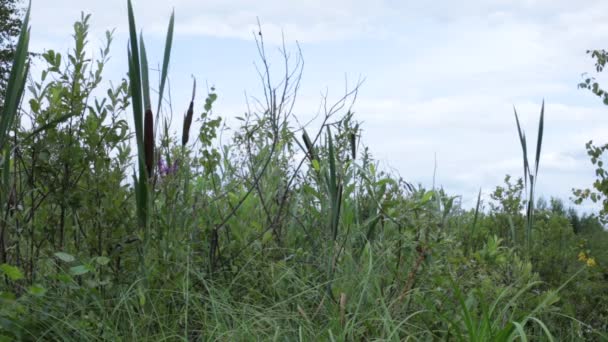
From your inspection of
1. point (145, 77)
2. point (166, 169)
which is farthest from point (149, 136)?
point (166, 169)

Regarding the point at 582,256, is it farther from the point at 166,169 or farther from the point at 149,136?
the point at 149,136

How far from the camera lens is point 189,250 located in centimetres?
338

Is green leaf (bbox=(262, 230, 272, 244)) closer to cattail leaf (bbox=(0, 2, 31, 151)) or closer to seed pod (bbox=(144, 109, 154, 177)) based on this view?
seed pod (bbox=(144, 109, 154, 177))

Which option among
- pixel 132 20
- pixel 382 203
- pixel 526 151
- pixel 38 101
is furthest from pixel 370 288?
pixel 38 101

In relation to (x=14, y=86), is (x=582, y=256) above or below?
below

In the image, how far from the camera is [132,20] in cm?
275

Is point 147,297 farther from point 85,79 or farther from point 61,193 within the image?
point 85,79

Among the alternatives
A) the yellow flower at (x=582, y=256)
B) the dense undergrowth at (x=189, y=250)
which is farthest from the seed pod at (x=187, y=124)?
the yellow flower at (x=582, y=256)

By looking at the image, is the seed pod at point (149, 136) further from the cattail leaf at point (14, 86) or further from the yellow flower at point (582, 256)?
the yellow flower at point (582, 256)

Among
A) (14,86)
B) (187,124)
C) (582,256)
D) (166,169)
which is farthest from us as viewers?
(582,256)

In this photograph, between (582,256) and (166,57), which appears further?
(582,256)

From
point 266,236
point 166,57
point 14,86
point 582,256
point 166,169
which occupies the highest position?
point 166,57

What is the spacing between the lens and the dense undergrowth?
2.93 meters

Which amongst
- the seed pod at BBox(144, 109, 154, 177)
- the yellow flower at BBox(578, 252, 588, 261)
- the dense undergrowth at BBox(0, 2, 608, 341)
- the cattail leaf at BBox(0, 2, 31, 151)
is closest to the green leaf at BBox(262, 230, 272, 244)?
the dense undergrowth at BBox(0, 2, 608, 341)
